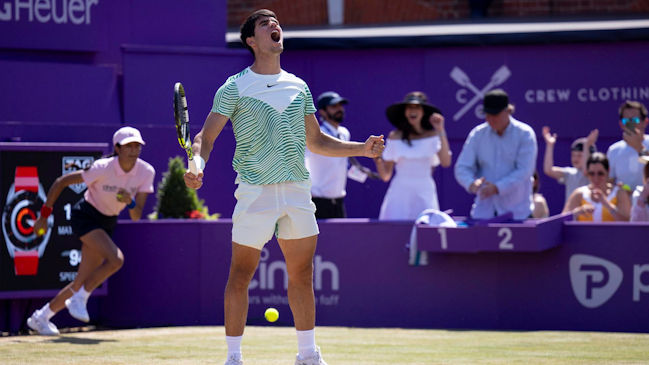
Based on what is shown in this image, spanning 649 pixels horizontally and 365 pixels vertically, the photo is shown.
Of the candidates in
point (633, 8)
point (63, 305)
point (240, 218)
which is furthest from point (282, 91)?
point (633, 8)

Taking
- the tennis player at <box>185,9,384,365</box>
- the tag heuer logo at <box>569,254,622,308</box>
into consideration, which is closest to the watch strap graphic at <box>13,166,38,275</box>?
the tennis player at <box>185,9,384,365</box>

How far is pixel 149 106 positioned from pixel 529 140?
4.54 m

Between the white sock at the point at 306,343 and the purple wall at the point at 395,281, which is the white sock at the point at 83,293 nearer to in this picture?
the purple wall at the point at 395,281

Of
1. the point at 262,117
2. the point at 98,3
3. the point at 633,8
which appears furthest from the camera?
the point at 633,8

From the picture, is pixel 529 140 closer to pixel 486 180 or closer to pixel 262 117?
pixel 486 180

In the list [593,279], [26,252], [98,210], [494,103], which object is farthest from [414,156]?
[26,252]

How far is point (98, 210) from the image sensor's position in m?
10.2

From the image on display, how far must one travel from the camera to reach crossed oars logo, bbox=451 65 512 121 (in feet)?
46.1

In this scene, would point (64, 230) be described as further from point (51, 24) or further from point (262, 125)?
point (262, 125)

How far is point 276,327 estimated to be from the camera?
1071 centimetres

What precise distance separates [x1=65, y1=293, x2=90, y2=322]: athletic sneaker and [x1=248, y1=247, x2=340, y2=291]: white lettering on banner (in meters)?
1.60

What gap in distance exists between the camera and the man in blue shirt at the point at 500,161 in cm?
1053

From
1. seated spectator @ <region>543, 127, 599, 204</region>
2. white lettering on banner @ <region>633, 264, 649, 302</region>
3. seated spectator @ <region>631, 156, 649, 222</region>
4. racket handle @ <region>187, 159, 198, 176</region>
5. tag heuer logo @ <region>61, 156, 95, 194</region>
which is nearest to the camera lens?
racket handle @ <region>187, 159, 198, 176</region>

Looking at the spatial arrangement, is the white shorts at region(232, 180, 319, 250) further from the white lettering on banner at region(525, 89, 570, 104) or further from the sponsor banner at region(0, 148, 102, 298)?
the white lettering on banner at region(525, 89, 570, 104)
